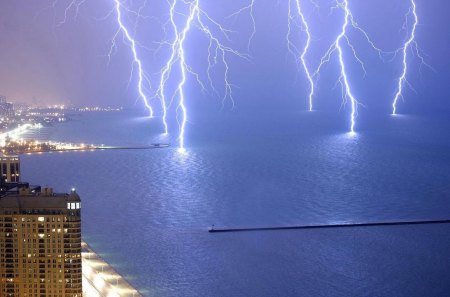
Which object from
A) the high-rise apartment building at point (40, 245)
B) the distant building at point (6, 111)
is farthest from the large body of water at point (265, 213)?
the distant building at point (6, 111)

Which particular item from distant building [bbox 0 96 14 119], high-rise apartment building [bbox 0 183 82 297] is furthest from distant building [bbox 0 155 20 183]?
distant building [bbox 0 96 14 119]

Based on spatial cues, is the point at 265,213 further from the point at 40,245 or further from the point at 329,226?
the point at 40,245

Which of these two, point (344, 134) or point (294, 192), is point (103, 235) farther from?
point (344, 134)

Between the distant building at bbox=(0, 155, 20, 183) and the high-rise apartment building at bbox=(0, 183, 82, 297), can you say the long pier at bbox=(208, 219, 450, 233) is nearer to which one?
the distant building at bbox=(0, 155, 20, 183)

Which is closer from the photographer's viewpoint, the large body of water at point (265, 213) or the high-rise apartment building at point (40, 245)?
the high-rise apartment building at point (40, 245)

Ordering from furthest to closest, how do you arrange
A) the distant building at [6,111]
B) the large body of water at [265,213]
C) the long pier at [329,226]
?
1. the distant building at [6,111]
2. the long pier at [329,226]
3. the large body of water at [265,213]

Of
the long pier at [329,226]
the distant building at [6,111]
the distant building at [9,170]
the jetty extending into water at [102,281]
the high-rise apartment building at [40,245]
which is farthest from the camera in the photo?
the distant building at [6,111]

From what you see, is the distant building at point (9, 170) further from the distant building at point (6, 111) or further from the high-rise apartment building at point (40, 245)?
the distant building at point (6, 111)

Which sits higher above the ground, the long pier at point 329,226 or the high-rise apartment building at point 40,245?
the high-rise apartment building at point 40,245
